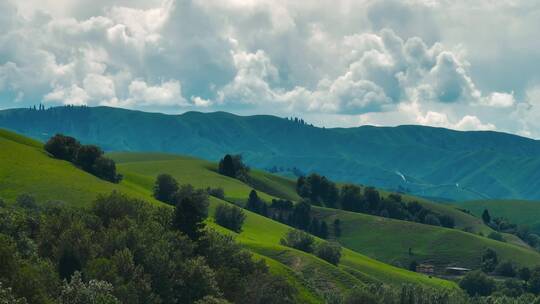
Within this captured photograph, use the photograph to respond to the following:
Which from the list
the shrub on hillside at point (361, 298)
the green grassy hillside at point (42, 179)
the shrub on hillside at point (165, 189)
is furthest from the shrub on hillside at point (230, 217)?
the shrub on hillside at point (361, 298)

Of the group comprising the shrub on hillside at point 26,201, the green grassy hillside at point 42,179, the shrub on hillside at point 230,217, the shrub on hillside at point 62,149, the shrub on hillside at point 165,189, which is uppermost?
the shrub on hillside at point 62,149

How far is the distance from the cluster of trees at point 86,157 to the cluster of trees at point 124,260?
5670cm

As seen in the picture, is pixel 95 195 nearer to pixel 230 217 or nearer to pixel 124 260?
pixel 230 217

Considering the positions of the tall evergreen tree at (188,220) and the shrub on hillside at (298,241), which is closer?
the tall evergreen tree at (188,220)

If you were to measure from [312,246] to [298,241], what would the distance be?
16.0ft

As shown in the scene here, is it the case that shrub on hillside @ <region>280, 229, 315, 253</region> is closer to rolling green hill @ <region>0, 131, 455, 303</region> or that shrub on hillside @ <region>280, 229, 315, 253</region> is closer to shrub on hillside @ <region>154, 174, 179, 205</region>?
rolling green hill @ <region>0, 131, 455, 303</region>

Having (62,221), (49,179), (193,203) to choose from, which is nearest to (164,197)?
(49,179)

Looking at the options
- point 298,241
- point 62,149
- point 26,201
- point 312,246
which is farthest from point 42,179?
point 312,246

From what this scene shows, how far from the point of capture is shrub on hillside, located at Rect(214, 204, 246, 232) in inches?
7308

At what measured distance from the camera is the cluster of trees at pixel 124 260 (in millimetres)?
73312

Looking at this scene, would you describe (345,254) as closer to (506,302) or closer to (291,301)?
(506,302)

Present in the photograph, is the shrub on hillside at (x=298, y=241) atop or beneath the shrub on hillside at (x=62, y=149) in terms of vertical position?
beneath

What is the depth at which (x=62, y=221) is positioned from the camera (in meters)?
98.7

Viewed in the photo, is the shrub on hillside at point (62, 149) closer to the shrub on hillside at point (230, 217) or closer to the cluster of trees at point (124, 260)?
the shrub on hillside at point (230, 217)
